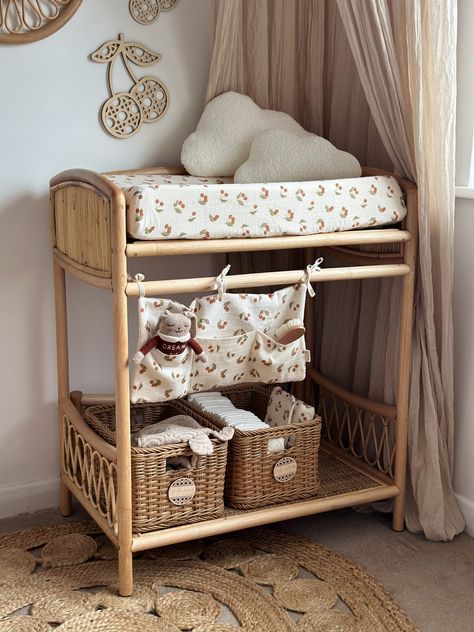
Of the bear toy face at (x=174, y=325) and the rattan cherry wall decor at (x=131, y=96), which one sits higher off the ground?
the rattan cherry wall decor at (x=131, y=96)

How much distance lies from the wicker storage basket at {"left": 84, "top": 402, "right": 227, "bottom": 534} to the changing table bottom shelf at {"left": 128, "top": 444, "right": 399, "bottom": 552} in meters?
0.03

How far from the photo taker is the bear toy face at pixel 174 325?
6.53 ft

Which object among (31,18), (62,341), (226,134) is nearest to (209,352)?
(62,341)

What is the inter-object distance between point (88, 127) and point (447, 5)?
3.43 feet

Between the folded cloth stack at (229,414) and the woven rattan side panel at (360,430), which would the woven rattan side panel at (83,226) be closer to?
the folded cloth stack at (229,414)

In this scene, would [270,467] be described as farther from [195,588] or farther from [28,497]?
[28,497]

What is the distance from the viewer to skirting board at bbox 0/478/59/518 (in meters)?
2.53

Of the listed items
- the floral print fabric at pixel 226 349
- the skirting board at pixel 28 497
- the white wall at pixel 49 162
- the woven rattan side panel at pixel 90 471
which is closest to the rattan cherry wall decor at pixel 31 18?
the white wall at pixel 49 162

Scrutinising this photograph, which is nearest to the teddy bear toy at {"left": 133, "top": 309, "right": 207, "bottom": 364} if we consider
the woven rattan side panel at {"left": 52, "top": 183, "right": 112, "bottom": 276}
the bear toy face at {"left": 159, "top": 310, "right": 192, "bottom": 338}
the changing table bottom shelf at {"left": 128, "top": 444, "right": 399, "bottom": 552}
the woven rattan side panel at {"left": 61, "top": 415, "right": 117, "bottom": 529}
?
the bear toy face at {"left": 159, "top": 310, "right": 192, "bottom": 338}

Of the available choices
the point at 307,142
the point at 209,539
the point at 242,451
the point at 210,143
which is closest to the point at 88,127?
the point at 210,143

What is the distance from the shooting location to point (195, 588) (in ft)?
6.93

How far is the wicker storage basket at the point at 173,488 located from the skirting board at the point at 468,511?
74 cm

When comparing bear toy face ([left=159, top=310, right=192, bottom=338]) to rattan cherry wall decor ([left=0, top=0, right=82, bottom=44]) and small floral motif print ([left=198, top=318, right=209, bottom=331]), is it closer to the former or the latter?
small floral motif print ([left=198, top=318, right=209, bottom=331])

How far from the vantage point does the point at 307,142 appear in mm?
2307
